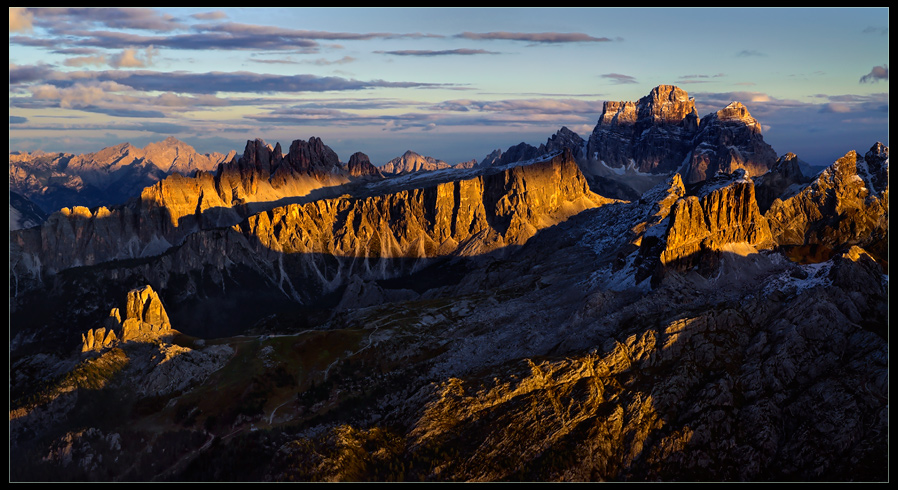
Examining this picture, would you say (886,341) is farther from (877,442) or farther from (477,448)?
(477,448)

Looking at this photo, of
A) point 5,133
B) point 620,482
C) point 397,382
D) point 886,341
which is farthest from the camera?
point 397,382

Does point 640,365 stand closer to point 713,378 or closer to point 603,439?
point 713,378

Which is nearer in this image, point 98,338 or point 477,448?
point 477,448

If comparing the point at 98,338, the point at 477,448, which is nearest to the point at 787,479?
the point at 477,448

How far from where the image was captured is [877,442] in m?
131

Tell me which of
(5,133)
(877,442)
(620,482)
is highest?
(5,133)

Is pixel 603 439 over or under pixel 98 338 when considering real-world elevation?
under

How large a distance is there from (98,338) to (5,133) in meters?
106

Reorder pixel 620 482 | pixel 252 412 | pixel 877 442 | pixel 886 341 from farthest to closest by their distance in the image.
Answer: pixel 252 412 → pixel 886 341 → pixel 620 482 → pixel 877 442

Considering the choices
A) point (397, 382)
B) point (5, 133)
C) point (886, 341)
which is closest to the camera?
point (5, 133)

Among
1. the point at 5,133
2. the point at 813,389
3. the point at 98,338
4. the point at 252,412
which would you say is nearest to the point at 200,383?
the point at 252,412

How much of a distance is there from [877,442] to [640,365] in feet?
175

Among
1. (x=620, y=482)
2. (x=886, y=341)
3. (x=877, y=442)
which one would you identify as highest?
(x=886, y=341)

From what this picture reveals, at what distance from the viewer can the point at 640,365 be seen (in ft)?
565
